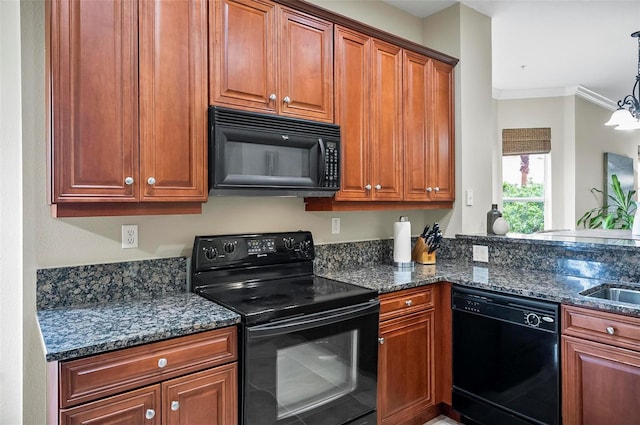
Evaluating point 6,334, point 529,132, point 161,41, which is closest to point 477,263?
point 161,41

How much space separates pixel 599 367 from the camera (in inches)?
73.0

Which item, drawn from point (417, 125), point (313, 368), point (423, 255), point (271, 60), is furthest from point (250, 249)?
point (417, 125)

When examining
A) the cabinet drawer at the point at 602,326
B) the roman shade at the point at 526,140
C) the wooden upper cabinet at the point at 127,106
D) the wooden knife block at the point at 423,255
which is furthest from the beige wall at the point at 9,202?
the roman shade at the point at 526,140

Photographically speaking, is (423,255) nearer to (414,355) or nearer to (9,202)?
(414,355)

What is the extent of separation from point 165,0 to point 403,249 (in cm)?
196

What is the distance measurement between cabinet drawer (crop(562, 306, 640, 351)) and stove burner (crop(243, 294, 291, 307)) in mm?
1333

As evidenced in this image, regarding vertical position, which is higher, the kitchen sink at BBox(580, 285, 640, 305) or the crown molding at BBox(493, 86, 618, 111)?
the crown molding at BBox(493, 86, 618, 111)

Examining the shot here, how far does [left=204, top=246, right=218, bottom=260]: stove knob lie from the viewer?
2070 mm

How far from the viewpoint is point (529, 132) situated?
548cm

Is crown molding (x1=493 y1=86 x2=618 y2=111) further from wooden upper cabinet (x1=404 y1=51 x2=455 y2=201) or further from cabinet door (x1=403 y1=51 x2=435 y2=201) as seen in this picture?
cabinet door (x1=403 y1=51 x2=435 y2=201)

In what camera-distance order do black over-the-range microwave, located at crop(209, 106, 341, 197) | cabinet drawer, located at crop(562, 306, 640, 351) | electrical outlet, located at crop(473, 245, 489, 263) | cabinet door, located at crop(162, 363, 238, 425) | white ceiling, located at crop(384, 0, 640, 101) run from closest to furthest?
cabinet door, located at crop(162, 363, 238, 425)
cabinet drawer, located at crop(562, 306, 640, 351)
black over-the-range microwave, located at crop(209, 106, 341, 197)
electrical outlet, located at crop(473, 245, 489, 263)
white ceiling, located at crop(384, 0, 640, 101)

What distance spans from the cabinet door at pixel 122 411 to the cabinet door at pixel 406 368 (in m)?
1.17

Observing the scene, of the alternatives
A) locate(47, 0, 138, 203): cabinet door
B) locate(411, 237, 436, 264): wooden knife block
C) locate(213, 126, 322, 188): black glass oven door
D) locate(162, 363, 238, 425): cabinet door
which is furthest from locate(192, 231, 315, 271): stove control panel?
locate(411, 237, 436, 264): wooden knife block

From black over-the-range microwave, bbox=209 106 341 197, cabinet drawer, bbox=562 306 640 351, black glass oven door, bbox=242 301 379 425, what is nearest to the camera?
black glass oven door, bbox=242 301 379 425
